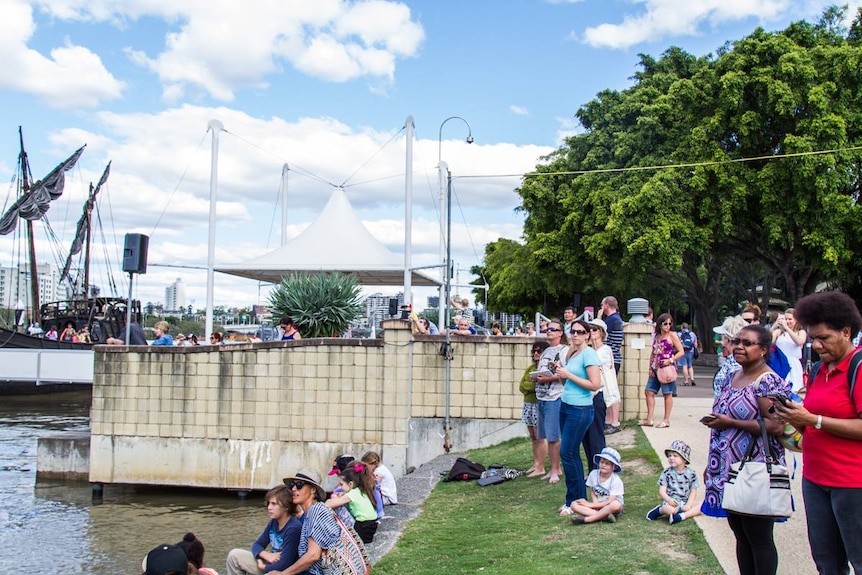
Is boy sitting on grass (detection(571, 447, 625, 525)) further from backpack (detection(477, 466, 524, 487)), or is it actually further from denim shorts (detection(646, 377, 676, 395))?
denim shorts (detection(646, 377, 676, 395))

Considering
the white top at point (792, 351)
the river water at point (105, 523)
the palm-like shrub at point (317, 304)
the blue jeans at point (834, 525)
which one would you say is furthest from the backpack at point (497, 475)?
the palm-like shrub at point (317, 304)

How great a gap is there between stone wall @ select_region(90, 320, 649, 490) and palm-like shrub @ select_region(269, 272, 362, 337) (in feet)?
9.11

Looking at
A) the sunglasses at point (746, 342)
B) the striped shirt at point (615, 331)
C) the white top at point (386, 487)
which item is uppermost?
the striped shirt at point (615, 331)

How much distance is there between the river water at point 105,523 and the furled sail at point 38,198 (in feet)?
88.4

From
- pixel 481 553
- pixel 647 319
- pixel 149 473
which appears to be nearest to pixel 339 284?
pixel 149 473

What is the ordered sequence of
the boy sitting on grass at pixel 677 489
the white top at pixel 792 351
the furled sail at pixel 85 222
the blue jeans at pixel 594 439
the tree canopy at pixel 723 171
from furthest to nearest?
the furled sail at pixel 85 222
the tree canopy at pixel 723 171
the blue jeans at pixel 594 439
the white top at pixel 792 351
the boy sitting on grass at pixel 677 489

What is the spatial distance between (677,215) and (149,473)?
754 inches

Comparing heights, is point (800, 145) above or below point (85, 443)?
above

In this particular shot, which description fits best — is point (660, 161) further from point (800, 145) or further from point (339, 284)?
point (339, 284)

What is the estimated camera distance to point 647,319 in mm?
13727

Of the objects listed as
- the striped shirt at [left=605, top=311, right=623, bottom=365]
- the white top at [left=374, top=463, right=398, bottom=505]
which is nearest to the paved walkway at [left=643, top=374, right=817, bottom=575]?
the striped shirt at [left=605, top=311, right=623, bottom=365]

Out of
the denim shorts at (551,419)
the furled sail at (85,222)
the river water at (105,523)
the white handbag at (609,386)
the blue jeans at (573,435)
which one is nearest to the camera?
the blue jeans at (573,435)

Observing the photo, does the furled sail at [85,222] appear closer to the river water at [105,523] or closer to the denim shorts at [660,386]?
the river water at [105,523]

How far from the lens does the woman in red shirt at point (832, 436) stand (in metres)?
3.83
